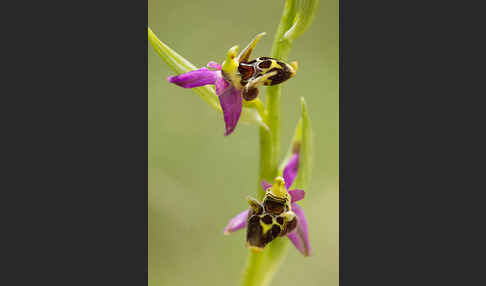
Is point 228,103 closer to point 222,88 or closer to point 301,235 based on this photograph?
point 222,88

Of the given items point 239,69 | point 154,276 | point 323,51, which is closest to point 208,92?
point 239,69

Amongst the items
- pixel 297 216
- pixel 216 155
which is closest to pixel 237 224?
pixel 297 216

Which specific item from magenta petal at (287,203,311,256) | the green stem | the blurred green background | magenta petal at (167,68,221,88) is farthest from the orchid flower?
the blurred green background

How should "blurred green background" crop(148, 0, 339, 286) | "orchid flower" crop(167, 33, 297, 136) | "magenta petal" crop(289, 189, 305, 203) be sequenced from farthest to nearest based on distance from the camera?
1. "blurred green background" crop(148, 0, 339, 286)
2. "magenta petal" crop(289, 189, 305, 203)
3. "orchid flower" crop(167, 33, 297, 136)

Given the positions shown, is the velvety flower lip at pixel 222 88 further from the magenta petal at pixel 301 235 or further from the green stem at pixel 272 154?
the magenta petal at pixel 301 235

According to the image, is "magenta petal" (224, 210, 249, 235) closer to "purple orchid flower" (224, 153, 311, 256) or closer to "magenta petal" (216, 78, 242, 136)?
"purple orchid flower" (224, 153, 311, 256)

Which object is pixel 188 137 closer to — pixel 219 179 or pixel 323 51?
pixel 219 179
